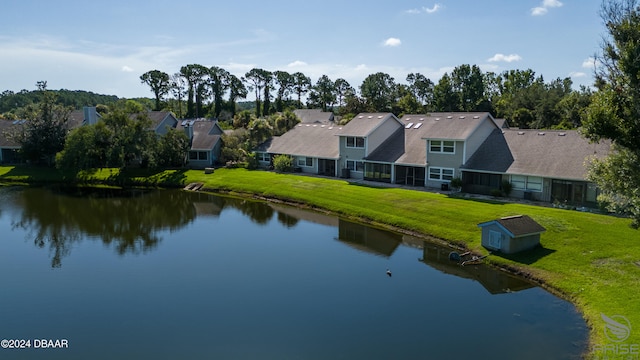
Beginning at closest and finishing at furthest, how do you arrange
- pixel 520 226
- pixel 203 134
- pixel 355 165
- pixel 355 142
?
1. pixel 520 226
2. pixel 355 142
3. pixel 355 165
4. pixel 203 134

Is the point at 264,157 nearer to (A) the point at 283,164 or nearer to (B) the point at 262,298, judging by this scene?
(A) the point at 283,164

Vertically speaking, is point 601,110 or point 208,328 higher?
point 601,110

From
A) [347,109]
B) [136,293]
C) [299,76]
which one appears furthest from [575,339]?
[299,76]

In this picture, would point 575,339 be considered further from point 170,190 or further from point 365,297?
point 170,190

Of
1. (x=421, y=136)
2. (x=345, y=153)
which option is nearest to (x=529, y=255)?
(x=421, y=136)

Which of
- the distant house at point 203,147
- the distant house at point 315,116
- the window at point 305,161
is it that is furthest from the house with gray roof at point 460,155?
the distant house at point 315,116
